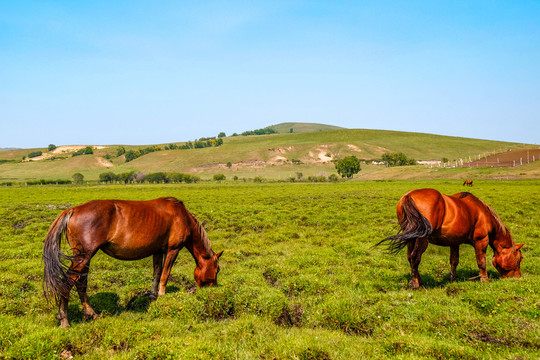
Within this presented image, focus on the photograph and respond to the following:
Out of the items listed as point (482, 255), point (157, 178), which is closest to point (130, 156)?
point (157, 178)

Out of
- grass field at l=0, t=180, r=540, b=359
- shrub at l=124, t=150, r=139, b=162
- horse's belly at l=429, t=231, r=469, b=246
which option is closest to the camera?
grass field at l=0, t=180, r=540, b=359

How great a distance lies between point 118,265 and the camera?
465 inches

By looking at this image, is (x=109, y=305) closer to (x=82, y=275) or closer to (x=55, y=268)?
(x=82, y=275)

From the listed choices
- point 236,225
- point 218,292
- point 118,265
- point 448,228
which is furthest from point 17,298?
point 236,225

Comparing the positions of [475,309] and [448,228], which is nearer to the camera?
[475,309]

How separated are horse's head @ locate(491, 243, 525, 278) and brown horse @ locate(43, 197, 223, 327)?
794cm

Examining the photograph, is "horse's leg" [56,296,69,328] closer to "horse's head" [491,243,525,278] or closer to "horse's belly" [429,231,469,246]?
"horse's belly" [429,231,469,246]

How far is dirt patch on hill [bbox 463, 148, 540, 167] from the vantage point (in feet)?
261

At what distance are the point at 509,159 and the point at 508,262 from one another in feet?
314

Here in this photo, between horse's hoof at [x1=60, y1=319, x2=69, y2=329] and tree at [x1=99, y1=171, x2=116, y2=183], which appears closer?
horse's hoof at [x1=60, y1=319, x2=69, y2=329]

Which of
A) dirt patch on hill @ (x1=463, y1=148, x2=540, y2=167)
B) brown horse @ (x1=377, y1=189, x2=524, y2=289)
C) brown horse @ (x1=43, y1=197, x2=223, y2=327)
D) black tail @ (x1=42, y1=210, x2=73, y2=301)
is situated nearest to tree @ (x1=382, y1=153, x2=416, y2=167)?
dirt patch on hill @ (x1=463, y1=148, x2=540, y2=167)

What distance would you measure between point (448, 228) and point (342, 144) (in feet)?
493

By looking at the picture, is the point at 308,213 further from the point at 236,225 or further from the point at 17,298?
the point at 17,298

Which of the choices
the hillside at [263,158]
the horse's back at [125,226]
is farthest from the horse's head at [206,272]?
the hillside at [263,158]
